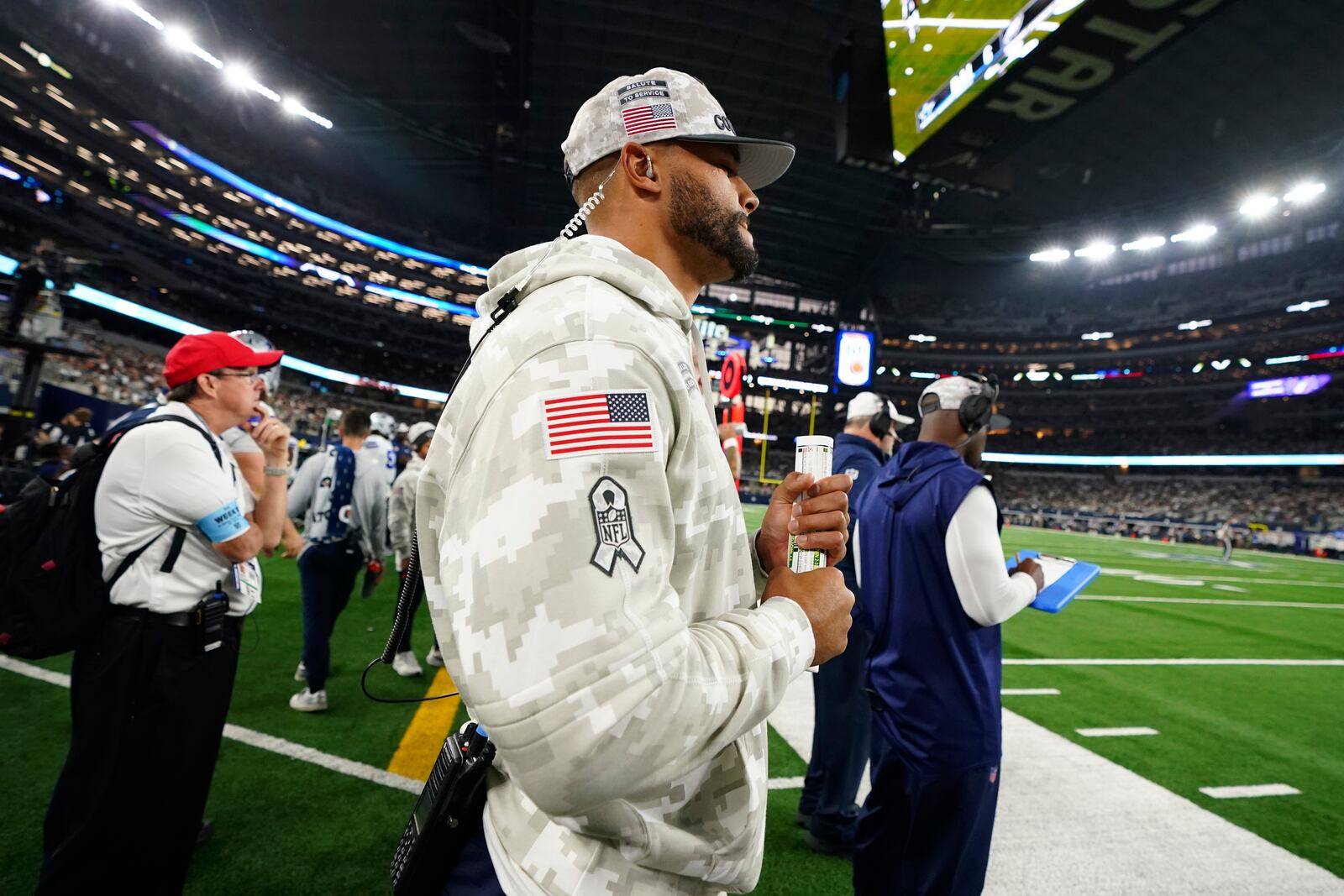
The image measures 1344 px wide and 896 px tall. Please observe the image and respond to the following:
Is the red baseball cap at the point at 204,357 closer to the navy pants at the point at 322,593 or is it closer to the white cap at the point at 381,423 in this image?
the navy pants at the point at 322,593

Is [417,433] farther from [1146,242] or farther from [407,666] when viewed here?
[1146,242]

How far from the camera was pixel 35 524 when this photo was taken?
2.29m

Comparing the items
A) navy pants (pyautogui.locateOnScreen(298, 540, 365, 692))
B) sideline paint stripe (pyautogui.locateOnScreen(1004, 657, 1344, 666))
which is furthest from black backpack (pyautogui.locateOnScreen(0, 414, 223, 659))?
sideline paint stripe (pyautogui.locateOnScreen(1004, 657, 1344, 666))

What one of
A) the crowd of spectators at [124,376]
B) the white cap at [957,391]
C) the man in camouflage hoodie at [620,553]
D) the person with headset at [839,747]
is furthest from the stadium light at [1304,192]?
the crowd of spectators at [124,376]

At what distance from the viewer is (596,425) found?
0.81 meters

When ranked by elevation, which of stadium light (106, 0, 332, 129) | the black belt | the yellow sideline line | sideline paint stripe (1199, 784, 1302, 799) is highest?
stadium light (106, 0, 332, 129)

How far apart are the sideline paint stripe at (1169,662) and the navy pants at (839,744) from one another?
4.76 meters

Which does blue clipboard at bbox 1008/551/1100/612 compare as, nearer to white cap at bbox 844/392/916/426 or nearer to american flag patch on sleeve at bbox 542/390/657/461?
white cap at bbox 844/392/916/426

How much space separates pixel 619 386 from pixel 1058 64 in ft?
42.2

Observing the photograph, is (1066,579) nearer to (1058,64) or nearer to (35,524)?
(35,524)

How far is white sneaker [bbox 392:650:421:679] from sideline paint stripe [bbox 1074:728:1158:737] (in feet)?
18.7

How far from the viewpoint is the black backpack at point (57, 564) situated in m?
2.20

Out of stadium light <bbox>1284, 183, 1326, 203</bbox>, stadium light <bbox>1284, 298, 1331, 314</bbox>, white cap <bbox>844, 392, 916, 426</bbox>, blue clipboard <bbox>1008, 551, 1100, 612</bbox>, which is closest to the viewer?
blue clipboard <bbox>1008, 551, 1100, 612</bbox>

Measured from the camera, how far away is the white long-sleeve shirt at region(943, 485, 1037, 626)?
7.45 feet
